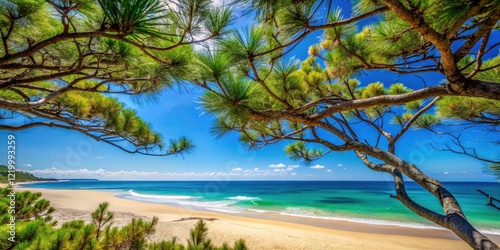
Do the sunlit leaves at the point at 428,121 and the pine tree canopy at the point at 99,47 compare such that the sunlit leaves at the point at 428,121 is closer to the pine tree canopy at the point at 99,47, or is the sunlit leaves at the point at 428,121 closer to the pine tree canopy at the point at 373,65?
the pine tree canopy at the point at 373,65

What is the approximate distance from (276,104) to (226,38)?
2.46ft

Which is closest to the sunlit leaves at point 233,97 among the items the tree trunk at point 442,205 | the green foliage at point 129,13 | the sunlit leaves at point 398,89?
the green foliage at point 129,13

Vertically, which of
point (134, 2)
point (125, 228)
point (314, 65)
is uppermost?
point (314, 65)

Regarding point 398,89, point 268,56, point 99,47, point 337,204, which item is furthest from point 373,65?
point 337,204

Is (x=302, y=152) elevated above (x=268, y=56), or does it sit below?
below

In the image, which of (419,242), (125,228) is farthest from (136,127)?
(419,242)

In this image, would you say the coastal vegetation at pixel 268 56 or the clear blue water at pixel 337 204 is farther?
the clear blue water at pixel 337 204

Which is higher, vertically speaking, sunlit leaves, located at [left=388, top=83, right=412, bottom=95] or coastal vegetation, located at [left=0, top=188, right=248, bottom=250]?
sunlit leaves, located at [left=388, top=83, right=412, bottom=95]

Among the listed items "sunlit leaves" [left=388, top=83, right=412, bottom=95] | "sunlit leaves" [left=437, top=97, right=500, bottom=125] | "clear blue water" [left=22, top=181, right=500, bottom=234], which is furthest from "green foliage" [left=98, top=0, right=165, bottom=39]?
"clear blue water" [left=22, top=181, right=500, bottom=234]

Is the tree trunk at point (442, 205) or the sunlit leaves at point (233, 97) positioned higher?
the sunlit leaves at point (233, 97)

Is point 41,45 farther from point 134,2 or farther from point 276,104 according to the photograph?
point 276,104

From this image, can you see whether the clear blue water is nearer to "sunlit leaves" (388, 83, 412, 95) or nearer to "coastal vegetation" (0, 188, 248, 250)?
"sunlit leaves" (388, 83, 412, 95)

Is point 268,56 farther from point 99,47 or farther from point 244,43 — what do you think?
point 99,47

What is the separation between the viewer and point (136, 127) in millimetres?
2389
